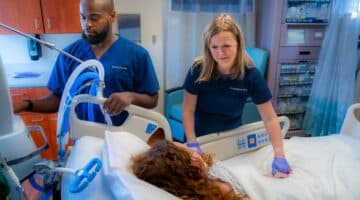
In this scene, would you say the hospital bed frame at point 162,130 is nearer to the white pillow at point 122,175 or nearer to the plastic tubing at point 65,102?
the plastic tubing at point 65,102

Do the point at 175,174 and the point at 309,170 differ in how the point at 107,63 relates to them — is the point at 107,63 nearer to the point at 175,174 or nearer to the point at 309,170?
the point at 175,174

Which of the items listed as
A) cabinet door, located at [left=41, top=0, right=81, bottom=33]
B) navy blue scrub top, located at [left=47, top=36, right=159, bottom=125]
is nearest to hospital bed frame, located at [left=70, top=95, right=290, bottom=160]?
navy blue scrub top, located at [left=47, top=36, right=159, bottom=125]

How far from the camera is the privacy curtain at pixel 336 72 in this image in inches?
101

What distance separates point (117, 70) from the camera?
1415 mm

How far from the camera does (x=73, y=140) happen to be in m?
1.29

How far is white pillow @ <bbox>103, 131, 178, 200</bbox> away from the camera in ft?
2.51

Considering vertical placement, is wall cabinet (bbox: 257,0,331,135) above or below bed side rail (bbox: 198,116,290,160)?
above

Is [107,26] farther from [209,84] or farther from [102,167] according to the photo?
[102,167]

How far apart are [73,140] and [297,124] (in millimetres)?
2686

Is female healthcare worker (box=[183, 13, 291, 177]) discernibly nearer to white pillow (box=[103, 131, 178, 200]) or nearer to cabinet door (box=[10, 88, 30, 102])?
white pillow (box=[103, 131, 178, 200])

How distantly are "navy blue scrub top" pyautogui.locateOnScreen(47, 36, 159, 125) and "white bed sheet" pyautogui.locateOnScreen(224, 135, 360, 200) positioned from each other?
1.96 ft

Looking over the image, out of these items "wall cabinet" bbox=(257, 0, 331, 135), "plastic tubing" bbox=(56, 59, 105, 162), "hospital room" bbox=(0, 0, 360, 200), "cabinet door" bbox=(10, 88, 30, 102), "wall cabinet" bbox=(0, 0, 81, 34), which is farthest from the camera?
"wall cabinet" bbox=(257, 0, 331, 135)

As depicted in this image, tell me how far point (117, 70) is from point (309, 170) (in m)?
1.01

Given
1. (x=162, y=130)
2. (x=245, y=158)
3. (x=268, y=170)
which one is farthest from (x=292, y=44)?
(x=162, y=130)
